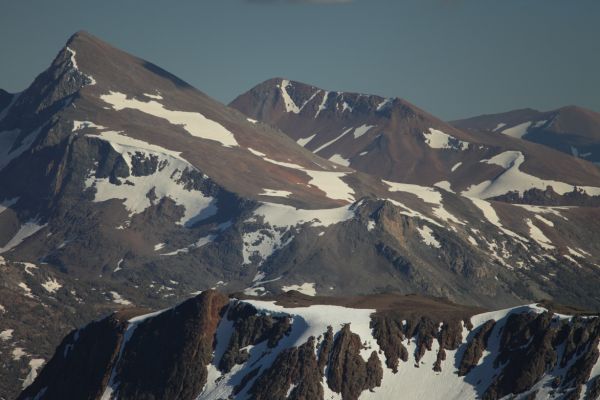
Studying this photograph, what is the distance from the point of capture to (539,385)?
639ft

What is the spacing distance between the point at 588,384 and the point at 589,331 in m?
11.2

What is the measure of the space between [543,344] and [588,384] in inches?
582

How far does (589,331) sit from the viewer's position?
640 feet

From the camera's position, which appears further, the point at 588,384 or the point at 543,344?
the point at 543,344

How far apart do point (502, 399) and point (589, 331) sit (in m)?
14.9

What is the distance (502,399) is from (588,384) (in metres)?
14.9

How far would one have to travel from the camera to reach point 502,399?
196875mm

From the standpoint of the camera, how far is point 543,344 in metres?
200

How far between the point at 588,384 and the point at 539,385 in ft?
33.7

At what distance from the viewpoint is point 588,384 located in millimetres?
185875

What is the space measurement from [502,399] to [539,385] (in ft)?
18.1
